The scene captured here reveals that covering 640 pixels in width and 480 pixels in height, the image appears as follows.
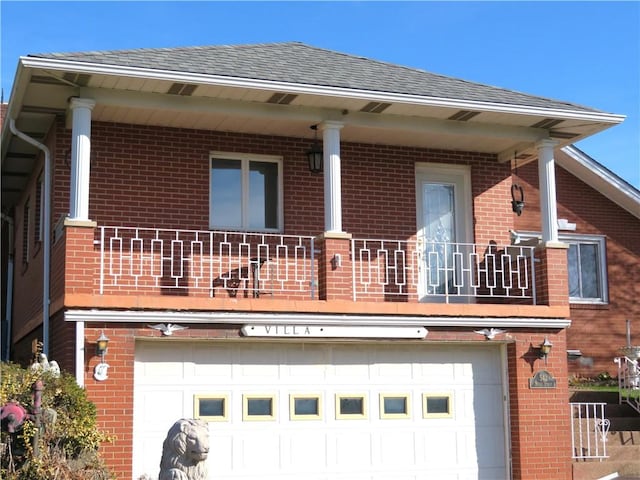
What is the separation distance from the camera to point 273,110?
1329 cm

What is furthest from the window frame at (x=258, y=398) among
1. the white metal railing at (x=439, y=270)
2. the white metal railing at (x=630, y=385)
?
the white metal railing at (x=630, y=385)

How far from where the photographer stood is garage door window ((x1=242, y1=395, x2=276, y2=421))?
41.5ft

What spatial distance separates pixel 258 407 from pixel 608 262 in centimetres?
1130

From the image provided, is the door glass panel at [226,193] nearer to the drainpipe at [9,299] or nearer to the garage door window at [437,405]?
the garage door window at [437,405]

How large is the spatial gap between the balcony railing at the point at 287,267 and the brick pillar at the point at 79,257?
15.2 inches

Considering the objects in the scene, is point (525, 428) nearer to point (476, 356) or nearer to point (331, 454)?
point (476, 356)

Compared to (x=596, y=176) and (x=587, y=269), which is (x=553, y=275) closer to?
(x=596, y=176)

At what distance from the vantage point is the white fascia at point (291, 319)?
1173 cm

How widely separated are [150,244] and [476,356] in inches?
189

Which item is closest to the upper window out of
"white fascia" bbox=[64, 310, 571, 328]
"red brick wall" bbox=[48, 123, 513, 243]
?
"red brick wall" bbox=[48, 123, 513, 243]

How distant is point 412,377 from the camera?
1351cm

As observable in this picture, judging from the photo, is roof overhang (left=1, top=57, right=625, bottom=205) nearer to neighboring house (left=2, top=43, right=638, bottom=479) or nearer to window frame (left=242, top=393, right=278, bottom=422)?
neighboring house (left=2, top=43, right=638, bottom=479)

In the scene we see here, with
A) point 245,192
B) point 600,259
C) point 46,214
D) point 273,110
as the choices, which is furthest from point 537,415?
point 600,259

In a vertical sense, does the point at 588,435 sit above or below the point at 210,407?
below
